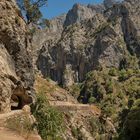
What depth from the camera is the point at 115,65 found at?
190 m

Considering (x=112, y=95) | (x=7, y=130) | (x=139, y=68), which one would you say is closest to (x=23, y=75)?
(x=7, y=130)

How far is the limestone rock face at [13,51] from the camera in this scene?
140 feet

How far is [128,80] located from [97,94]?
1310 centimetres

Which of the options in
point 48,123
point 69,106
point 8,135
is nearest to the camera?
point 8,135

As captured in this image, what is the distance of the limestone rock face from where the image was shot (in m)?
42.8

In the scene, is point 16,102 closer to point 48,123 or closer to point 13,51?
point 13,51

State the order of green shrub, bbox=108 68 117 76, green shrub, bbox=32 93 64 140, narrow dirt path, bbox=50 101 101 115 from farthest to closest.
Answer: green shrub, bbox=108 68 117 76, narrow dirt path, bbox=50 101 101 115, green shrub, bbox=32 93 64 140

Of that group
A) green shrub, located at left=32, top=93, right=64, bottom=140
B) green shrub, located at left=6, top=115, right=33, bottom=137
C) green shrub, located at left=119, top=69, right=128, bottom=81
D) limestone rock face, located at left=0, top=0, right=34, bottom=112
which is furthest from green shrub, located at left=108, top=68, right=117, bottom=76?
green shrub, located at left=6, top=115, right=33, bottom=137

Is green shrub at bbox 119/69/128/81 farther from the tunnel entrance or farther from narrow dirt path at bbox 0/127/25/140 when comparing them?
narrow dirt path at bbox 0/127/25/140

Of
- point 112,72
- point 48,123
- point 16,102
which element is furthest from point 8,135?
point 112,72

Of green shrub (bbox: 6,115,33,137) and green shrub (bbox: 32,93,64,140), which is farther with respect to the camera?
green shrub (bbox: 32,93,64,140)

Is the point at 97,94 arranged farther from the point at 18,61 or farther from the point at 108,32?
the point at 18,61

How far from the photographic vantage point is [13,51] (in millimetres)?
47469

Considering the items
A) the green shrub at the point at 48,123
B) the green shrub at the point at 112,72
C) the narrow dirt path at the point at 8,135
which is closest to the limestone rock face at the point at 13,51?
the green shrub at the point at 48,123
